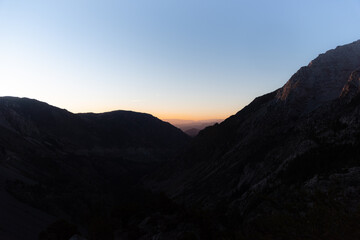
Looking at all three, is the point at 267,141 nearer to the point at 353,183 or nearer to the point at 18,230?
the point at 353,183

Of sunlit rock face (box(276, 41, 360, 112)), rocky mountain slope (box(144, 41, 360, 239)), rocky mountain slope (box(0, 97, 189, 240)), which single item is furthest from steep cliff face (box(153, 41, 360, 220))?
rocky mountain slope (box(0, 97, 189, 240))

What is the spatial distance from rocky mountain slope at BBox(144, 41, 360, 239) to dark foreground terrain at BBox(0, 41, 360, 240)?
0.11m

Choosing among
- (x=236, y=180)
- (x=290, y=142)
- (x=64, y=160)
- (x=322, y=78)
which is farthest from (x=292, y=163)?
(x=64, y=160)

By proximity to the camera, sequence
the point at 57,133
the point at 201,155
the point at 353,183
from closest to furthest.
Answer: the point at 353,183
the point at 201,155
the point at 57,133

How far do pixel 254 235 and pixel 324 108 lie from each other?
1460 inches

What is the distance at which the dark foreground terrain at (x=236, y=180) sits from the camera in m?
15.5

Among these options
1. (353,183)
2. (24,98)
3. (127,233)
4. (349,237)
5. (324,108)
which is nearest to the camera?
(349,237)

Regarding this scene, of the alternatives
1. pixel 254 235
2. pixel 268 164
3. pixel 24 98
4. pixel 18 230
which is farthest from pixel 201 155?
pixel 24 98

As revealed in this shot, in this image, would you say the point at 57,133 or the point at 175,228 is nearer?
the point at 175,228

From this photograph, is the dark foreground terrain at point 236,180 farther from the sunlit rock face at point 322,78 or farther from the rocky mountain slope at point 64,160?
the rocky mountain slope at point 64,160

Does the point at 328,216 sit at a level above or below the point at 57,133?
below

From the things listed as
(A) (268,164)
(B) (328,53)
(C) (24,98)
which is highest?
(C) (24,98)

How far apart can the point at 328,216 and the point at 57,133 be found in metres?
130

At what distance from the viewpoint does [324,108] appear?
4359 centimetres
